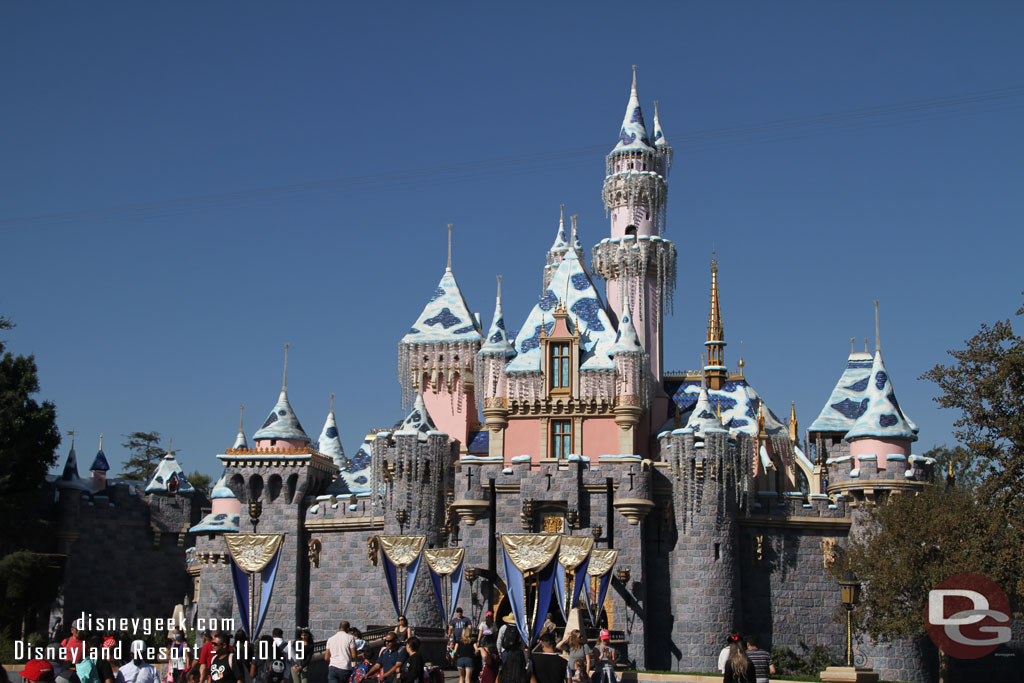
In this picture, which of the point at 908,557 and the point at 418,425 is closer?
the point at 908,557

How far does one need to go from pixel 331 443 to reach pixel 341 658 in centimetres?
2966

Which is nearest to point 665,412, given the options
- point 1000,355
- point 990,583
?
point 990,583

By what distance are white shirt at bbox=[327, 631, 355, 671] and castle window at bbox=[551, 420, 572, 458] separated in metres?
21.5

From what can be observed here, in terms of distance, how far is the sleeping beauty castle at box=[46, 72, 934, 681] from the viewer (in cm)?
3509

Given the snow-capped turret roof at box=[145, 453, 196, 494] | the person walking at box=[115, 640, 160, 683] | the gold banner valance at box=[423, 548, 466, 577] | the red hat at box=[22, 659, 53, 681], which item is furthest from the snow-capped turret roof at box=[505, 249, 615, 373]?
the red hat at box=[22, 659, 53, 681]

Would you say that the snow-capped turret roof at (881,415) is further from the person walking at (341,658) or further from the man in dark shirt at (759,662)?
the person walking at (341,658)

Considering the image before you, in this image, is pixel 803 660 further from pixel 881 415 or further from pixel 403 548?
pixel 403 548

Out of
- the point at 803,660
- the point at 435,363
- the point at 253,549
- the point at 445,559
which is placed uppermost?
the point at 435,363

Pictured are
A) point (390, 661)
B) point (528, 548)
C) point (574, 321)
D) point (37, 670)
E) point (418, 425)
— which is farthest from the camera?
point (574, 321)

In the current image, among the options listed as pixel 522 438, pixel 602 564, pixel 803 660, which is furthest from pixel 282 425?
pixel 803 660

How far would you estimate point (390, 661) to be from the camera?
1731 centimetres

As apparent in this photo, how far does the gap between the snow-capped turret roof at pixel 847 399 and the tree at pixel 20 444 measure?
24.9 meters

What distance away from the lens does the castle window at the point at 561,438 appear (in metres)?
39.7

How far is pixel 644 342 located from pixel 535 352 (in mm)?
4488
